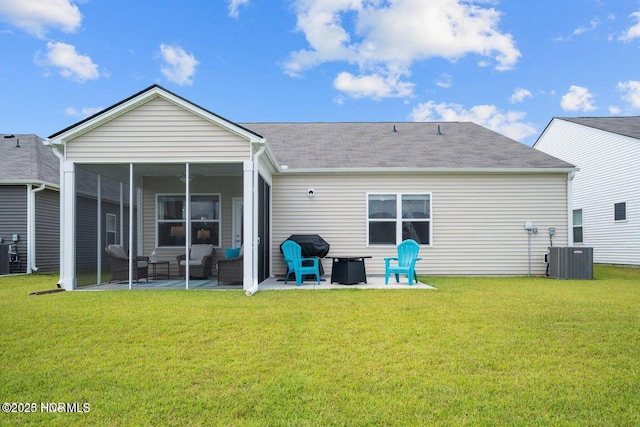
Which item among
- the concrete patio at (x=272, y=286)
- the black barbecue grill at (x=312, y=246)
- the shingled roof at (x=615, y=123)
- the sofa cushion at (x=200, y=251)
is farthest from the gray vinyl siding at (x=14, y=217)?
the shingled roof at (x=615, y=123)

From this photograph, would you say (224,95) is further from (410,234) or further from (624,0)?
(624,0)

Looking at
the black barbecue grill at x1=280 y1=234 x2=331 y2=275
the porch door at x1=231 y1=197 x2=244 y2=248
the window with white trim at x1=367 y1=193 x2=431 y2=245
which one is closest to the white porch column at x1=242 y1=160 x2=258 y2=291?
the black barbecue grill at x1=280 y1=234 x2=331 y2=275

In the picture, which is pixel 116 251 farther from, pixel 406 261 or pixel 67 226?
pixel 406 261

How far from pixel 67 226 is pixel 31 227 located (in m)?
5.47

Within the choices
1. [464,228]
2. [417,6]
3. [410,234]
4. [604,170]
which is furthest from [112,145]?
[604,170]

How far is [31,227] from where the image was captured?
41.5ft

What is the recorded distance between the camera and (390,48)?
54.4ft

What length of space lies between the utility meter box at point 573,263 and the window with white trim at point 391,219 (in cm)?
Answer: 296

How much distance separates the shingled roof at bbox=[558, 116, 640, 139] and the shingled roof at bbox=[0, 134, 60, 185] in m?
17.9

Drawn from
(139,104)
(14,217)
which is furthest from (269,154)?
(14,217)

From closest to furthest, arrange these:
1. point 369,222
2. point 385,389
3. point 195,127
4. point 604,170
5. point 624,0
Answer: point 385,389, point 195,127, point 369,222, point 624,0, point 604,170

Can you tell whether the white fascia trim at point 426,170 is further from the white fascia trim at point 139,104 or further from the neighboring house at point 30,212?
the neighboring house at point 30,212

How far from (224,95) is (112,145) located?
9.25 meters

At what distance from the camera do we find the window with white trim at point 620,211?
581 inches
